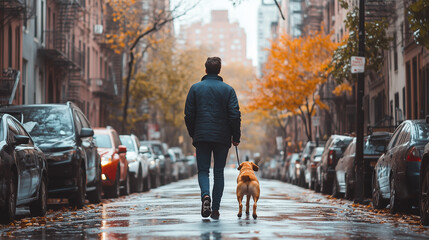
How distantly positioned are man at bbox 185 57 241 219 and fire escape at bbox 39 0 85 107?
88.4 feet

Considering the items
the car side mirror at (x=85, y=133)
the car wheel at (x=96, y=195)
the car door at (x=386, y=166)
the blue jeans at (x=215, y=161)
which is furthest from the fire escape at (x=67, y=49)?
the blue jeans at (x=215, y=161)

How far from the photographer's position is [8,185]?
12289 millimetres

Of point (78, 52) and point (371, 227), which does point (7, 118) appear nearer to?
point (371, 227)

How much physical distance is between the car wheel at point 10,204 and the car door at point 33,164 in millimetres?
974

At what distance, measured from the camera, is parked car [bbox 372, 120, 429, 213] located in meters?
14.2

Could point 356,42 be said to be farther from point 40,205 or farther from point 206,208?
point 206,208

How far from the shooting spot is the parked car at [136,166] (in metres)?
26.9

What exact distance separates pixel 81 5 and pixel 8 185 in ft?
111

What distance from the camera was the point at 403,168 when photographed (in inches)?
567

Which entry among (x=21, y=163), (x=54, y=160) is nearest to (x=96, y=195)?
(x=54, y=160)

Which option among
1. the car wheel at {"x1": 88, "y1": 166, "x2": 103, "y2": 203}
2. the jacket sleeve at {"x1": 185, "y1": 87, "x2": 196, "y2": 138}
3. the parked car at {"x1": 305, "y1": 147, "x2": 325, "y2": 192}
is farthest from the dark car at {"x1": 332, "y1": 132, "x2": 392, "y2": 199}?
the jacket sleeve at {"x1": 185, "y1": 87, "x2": 196, "y2": 138}

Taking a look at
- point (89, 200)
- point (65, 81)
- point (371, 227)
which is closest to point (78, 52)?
point (65, 81)

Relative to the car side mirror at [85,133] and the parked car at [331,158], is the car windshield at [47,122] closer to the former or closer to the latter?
the car side mirror at [85,133]

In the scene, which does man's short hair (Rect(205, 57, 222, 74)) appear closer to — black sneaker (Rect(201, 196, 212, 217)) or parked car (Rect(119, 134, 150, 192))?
black sneaker (Rect(201, 196, 212, 217))
